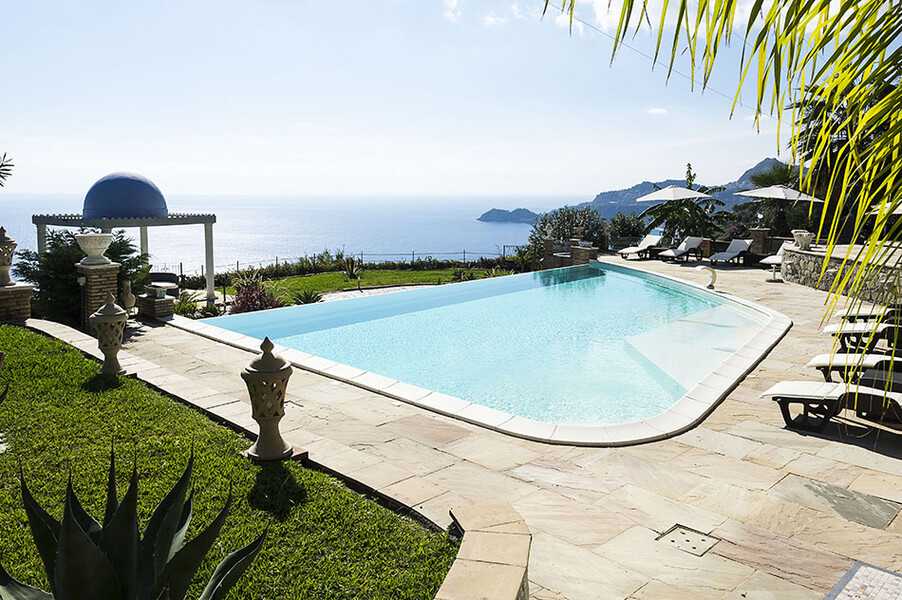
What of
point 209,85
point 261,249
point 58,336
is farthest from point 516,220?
point 58,336

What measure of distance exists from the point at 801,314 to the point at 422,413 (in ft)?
30.3

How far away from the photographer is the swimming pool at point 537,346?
8219 mm

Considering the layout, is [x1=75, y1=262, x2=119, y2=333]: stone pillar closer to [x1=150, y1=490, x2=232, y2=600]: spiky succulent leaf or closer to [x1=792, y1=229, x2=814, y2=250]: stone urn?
[x1=150, y1=490, x2=232, y2=600]: spiky succulent leaf

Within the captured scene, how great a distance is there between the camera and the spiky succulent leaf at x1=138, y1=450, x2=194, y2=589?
203 centimetres

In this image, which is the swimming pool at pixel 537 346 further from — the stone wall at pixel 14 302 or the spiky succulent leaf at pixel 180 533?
the spiky succulent leaf at pixel 180 533

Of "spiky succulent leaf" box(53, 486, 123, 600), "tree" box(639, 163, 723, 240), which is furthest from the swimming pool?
"tree" box(639, 163, 723, 240)

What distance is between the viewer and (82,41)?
12906 millimetres

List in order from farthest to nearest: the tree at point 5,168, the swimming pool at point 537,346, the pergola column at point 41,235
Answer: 1. the pergola column at point 41,235
2. the swimming pool at point 537,346
3. the tree at point 5,168

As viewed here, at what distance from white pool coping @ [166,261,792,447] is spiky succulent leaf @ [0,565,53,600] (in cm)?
466

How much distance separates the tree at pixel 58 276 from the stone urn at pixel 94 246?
2.21 ft

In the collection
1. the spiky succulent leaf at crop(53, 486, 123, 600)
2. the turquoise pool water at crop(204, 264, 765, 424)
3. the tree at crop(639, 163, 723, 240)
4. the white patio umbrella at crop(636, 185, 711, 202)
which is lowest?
the turquoise pool water at crop(204, 264, 765, 424)

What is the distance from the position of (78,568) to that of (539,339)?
35.4 feet

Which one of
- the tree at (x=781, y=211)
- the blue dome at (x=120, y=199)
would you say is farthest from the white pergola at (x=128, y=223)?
the tree at (x=781, y=211)

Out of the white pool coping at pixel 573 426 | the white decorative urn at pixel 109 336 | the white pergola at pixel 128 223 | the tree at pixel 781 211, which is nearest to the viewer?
the white pool coping at pixel 573 426
